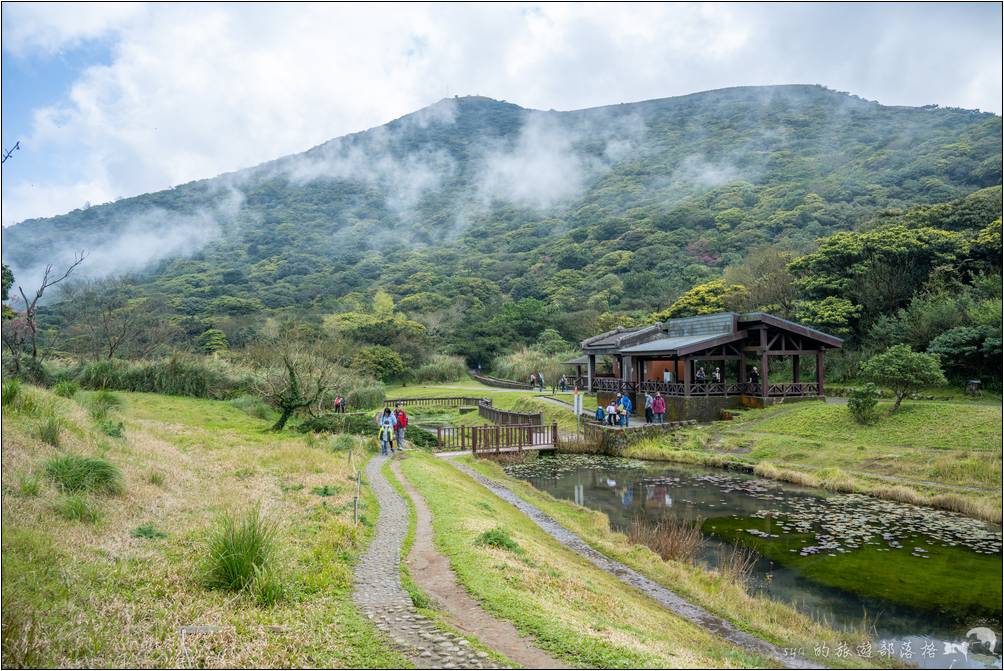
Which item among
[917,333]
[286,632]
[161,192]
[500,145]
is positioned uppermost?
[500,145]

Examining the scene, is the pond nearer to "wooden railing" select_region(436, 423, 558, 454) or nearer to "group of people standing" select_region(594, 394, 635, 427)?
"wooden railing" select_region(436, 423, 558, 454)

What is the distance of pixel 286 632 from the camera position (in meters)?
4.63

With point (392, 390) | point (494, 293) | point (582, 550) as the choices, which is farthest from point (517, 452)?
point (494, 293)

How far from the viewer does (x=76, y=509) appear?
21.9 ft

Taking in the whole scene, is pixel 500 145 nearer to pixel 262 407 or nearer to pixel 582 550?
pixel 262 407

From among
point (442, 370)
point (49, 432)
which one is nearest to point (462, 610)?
point (49, 432)

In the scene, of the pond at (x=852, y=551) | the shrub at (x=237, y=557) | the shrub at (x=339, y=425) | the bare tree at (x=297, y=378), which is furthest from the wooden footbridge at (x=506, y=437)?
the shrub at (x=237, y=557)

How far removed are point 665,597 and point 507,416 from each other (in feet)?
60.7

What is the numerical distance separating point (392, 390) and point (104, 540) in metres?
42.1

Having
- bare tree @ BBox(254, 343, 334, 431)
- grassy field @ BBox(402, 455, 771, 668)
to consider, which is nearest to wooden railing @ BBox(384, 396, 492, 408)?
bare tree @ BBox(254, 343, 334, 431)

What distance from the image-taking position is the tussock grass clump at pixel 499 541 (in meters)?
8.30

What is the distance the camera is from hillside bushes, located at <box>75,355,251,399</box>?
25641 millimetres

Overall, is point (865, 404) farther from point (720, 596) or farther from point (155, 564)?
point (155, 564)

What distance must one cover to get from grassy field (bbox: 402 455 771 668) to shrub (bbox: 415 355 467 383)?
41349 millimetres
